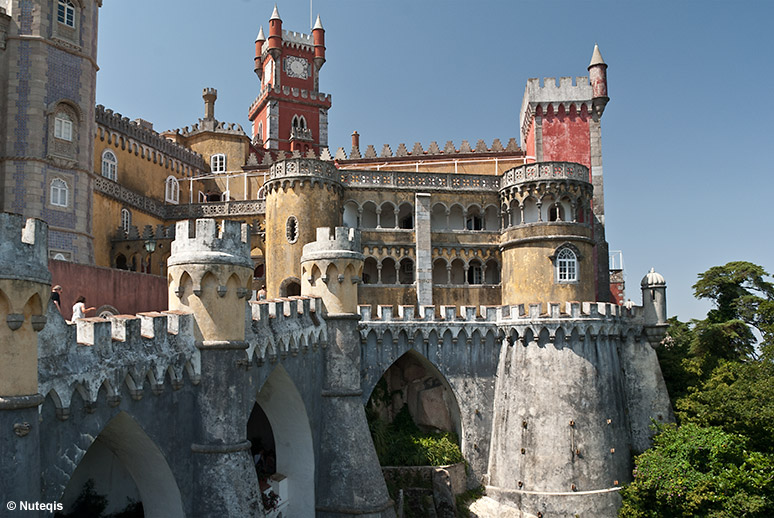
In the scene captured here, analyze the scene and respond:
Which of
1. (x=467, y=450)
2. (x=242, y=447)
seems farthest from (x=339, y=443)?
(x=467, y=450)

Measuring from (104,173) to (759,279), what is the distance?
147ft

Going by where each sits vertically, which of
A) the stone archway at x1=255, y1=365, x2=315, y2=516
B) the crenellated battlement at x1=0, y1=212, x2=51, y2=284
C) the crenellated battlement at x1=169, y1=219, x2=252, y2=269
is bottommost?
the stone archway at x1=255, y1=365, x2=315, y2=516

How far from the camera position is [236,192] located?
52594 millimetres

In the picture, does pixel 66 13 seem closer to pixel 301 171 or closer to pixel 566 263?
pixel 301 171

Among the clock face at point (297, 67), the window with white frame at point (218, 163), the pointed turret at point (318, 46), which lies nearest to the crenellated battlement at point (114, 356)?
the window with white frame at point (218, 163)

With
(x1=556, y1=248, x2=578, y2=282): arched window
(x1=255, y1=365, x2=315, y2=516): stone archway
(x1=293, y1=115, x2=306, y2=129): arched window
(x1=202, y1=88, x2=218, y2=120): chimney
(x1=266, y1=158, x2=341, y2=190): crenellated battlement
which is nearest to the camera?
(x1=255, y1=365, x2=315, y2=516): stone archway

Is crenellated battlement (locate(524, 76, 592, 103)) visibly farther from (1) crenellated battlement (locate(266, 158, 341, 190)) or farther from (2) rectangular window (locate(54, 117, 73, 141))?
(2) rectangular window (locate(54, 117, 73, 141))

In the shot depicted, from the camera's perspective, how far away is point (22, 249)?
1162 cm

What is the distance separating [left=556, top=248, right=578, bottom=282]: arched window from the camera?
39438mm

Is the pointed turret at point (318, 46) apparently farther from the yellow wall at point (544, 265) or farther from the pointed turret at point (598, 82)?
the yellow wall at point (544, 265)

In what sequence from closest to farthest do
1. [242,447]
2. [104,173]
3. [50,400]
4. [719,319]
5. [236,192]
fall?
1. [50,400]
2. [242,447]
3. [104,173]
4. [719,319]
5. [236,192]

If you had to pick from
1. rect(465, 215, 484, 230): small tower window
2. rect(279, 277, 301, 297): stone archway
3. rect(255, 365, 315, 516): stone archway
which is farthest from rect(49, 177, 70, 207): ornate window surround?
rect(465, 215, 484, 230): small tower window

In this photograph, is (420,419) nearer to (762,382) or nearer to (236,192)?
(762,382)

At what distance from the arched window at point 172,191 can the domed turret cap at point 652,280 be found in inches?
1326
